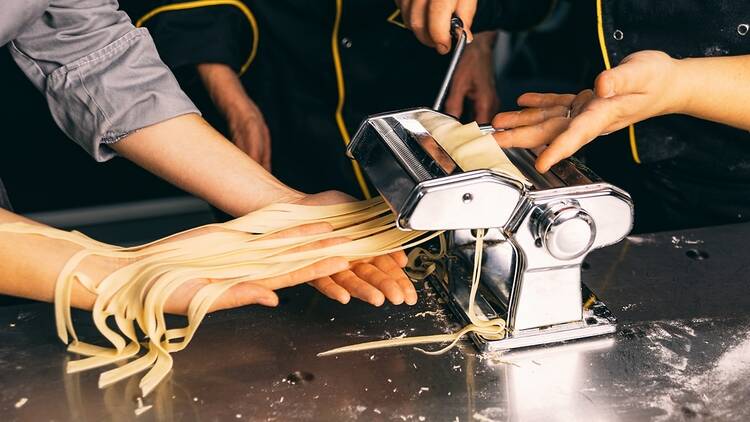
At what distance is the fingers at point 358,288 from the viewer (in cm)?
129

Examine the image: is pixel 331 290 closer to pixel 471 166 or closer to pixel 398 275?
pixel 398 275

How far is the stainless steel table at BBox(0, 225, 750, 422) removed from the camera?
3.76ft

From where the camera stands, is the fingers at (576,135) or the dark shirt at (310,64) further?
the dark shirt at (310,64)

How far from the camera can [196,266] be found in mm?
1359

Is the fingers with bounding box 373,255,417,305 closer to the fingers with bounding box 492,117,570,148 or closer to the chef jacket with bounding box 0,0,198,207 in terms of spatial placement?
the fingers with bounding box 492,117,570,148

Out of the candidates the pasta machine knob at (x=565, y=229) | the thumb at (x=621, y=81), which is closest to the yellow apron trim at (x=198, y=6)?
the thumb at (x=621, y=81)

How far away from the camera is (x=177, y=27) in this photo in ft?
6.48

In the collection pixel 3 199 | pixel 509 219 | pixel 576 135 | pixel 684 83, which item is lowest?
pixel 3 199

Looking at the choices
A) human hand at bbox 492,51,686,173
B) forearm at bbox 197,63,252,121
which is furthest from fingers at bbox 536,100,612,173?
forearm at bbox 197,63,252,121

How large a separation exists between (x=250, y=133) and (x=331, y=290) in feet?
2.48

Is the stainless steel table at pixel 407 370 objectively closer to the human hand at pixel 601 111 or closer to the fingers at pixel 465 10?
the human hand at pixel 601 111

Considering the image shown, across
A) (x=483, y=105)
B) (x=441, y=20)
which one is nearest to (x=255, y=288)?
(x=441, y=20)

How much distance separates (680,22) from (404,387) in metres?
0.98

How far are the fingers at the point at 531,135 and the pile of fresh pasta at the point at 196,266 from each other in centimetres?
7
